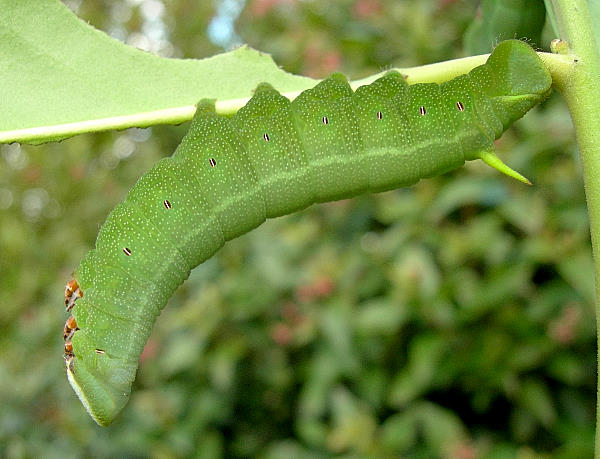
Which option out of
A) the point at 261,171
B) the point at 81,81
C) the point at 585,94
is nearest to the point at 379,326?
the point at 261,171

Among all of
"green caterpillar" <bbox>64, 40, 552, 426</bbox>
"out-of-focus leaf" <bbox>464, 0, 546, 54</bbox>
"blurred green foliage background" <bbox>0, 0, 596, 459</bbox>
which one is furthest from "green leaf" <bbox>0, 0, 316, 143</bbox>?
"blurred green foliage background" <bbox>0, 0, 596, 459</bbox>

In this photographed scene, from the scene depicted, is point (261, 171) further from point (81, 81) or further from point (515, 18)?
point (515, 18)

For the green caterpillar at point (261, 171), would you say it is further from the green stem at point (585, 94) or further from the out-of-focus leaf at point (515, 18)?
the green stem at point (585, 94)

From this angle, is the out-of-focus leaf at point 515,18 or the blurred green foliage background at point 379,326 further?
the blurred green foliage background at point 379,326

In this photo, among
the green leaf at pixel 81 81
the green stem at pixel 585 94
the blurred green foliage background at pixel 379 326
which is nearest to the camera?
the green stem at pixel 585 94

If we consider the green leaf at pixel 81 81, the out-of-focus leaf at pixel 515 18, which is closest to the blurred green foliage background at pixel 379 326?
the out-of-focus leaf at pixel 515 18
